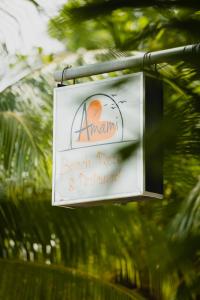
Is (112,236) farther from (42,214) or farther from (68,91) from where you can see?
(68,91)

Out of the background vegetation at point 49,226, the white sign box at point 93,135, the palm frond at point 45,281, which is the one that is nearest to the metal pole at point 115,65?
the white sign box at point 93,135

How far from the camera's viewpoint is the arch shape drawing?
4.43m

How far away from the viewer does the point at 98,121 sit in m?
4.53

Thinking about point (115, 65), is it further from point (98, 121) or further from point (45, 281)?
point (45, 281)

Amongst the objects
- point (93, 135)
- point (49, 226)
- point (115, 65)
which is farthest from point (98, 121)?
point (49, 226)

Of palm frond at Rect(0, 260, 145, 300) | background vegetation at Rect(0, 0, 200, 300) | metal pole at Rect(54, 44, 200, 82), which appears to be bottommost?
palm frond at Rect(0, 260, 145, 300)

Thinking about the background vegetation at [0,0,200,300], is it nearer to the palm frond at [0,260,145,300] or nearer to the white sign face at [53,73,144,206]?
the palm frond at [0,260,145,300]

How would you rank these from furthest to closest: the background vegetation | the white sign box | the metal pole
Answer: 1. the background vegetation
2. the white sign box
3. the metal pole

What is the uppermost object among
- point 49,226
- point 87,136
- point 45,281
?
point 87,136

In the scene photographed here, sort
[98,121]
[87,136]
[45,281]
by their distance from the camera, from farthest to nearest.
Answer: [45,281] < [87,136] < [98,121]

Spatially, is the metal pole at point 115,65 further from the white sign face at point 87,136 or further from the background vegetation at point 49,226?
the background vegetation at point 49,226

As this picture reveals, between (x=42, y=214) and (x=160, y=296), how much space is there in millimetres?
1272

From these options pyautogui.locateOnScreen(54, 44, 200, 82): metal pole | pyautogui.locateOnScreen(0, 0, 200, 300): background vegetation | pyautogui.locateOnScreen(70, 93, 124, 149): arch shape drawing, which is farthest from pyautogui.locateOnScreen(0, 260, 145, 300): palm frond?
pyautogui.locateOnScreen(70, 93, 124, 149): arch shape drawing

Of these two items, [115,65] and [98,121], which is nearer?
[98,121]
